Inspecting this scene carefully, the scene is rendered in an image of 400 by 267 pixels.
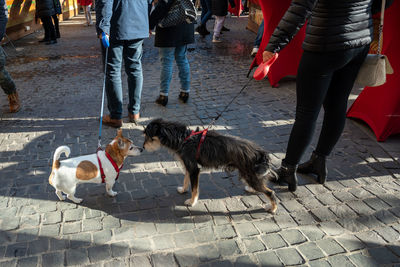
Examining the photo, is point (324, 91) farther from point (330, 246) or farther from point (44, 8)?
point (44, 8)

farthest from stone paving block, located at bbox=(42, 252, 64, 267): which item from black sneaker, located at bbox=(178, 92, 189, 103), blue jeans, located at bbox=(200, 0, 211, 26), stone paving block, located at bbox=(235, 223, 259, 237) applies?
blue jeans, located at bbox=(200, 0, 211, 26)

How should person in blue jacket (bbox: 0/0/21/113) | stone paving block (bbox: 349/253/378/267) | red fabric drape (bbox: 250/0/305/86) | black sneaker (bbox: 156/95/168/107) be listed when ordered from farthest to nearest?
1. red fabric drape (bbox: 250/0/305/86)
2. black sneaker (bbox: 156/95/168/107)
3. person in blue jacket (bbox: 0/0/21/113)
4. stone paving block (bbox: 349/253/378/267)

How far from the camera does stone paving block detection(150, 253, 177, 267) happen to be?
2398 millimetres

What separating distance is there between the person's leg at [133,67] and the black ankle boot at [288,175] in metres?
2.50

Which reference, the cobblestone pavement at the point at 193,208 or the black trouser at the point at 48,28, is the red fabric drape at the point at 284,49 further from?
the black trouser at the point at 48,28

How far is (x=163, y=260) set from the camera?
7.98 feet

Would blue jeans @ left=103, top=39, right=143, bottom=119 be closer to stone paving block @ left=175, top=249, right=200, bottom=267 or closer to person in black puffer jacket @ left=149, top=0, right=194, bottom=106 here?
person in black puffer jacket @ left=149, top=0, right=194, bottom=106

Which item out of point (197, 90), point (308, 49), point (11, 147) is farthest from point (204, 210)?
point (197, 90)

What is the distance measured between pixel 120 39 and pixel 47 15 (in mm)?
7991

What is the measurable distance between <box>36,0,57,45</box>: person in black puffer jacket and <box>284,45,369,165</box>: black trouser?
10293mm

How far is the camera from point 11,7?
35.9 ft

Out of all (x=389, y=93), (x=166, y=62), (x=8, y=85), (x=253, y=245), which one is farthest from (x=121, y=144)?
(x=389, y=93)

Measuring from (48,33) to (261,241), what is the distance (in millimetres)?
10805

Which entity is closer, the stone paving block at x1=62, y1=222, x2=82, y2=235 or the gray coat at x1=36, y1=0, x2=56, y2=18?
the stone paving block at x1=62, y1=222, x2=82, y2=235
